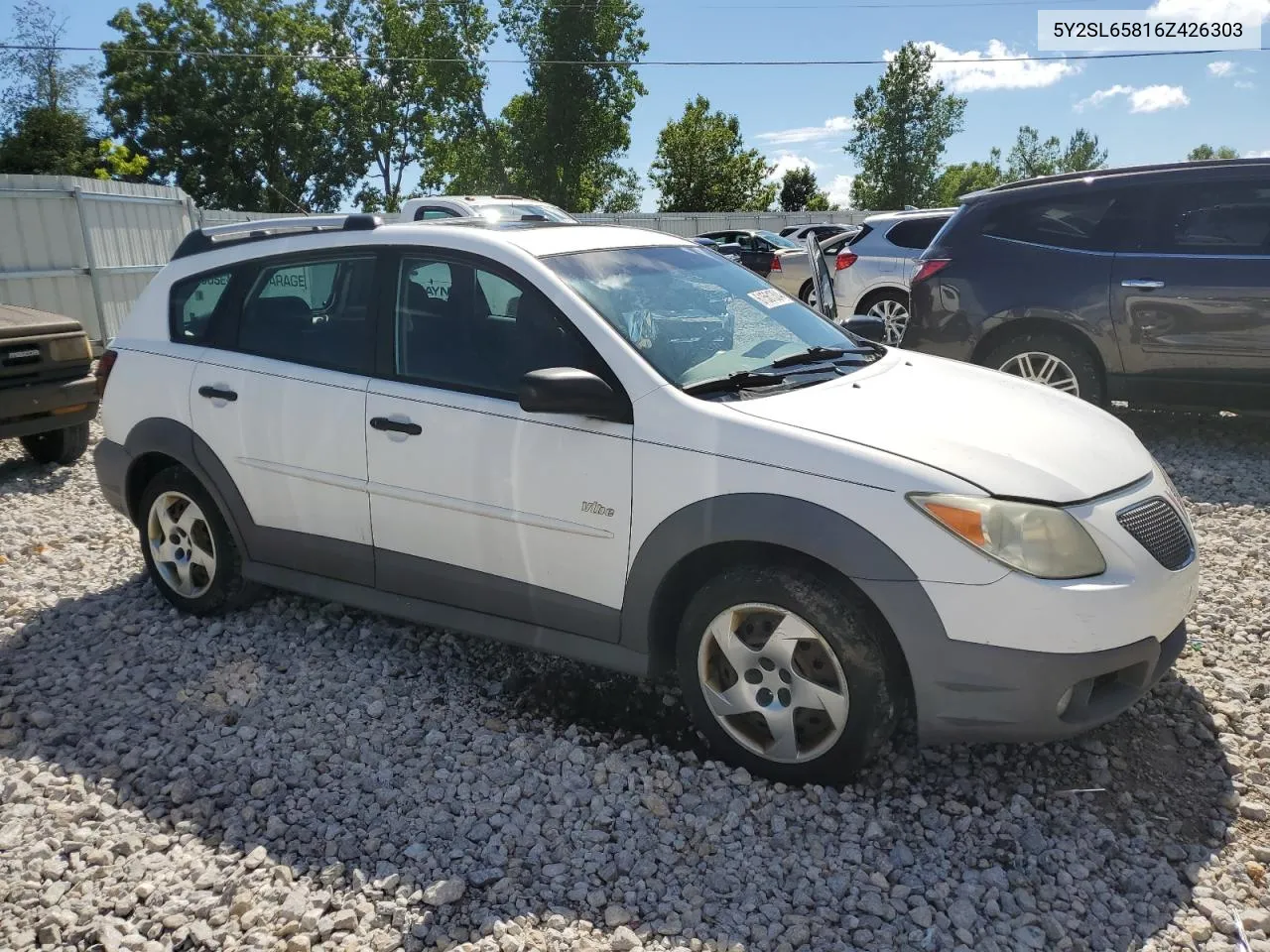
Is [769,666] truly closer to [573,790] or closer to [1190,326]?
[573,790]

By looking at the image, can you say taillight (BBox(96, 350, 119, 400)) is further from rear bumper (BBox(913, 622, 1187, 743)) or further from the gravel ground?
rear bumper (BBox(913, 622, 1187, 743))

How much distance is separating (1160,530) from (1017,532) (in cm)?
62

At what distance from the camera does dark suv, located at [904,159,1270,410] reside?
6383 mm

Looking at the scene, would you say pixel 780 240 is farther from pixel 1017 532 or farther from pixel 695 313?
pixel 1017 532

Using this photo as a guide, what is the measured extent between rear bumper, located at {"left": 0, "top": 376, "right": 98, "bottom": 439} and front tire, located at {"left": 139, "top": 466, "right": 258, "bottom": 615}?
3050mm

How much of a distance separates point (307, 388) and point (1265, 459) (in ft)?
20.3

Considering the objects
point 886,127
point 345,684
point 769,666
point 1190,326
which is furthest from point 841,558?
point 886,127

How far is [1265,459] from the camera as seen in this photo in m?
6.64

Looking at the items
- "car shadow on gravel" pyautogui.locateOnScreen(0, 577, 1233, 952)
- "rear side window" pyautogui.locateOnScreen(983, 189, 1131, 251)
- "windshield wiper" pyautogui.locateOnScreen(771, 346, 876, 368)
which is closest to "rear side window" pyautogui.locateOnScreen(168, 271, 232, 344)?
"car shadow on gravel" pyautogui.locateOnScreen(0, 577, 1233, 952)

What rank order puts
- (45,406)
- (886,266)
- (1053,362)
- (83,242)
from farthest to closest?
(83,242)
(886,266)
(45,406)
(1053,362)

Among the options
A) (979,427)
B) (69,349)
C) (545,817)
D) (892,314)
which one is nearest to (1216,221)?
(892,314)

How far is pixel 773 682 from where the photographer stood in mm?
3070

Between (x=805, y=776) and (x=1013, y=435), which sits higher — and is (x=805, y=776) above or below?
below

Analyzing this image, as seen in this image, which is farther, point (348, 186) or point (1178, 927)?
point (348, 186)
